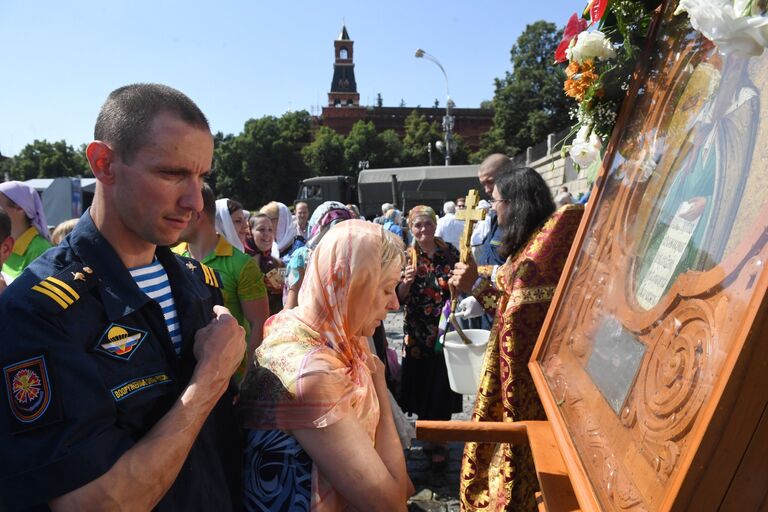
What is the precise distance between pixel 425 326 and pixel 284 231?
2269 mm

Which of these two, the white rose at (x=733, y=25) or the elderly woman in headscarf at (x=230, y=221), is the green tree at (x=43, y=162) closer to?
the elderly woman in headscarf at (x=230, y=221)

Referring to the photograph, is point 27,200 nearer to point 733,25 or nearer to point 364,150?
point 733,25

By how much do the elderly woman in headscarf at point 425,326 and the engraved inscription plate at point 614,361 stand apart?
3.10 metres

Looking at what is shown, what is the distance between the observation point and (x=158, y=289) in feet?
4.60

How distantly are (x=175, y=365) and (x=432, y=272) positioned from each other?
10.7 ft

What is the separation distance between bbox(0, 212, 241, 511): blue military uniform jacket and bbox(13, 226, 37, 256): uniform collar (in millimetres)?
2741

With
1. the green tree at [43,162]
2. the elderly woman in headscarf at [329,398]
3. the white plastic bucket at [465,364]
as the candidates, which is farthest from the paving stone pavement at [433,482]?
the green tree at [43,162]

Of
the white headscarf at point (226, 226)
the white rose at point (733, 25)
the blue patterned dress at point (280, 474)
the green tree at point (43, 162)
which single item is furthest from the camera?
the green tree at point (43, 162)

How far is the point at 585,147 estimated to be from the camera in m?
1.81

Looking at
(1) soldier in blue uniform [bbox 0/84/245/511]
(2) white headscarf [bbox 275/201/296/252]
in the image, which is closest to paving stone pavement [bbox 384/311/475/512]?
(1) soldier in blue uniform [bbox 0/84/245/511]

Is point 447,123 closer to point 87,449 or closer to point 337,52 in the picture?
point 87,449

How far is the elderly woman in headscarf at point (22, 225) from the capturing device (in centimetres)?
346

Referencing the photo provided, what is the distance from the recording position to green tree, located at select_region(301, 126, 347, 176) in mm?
50375

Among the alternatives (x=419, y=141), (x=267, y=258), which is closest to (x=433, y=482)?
(x=267, y=258)
